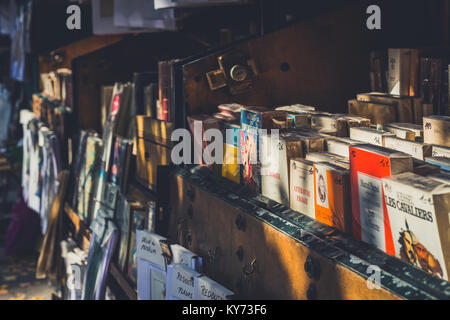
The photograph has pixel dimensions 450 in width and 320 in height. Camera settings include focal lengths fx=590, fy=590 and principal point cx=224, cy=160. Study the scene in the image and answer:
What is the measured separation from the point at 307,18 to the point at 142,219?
1.25 m

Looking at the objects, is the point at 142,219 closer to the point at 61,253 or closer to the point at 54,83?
the point at 61,253

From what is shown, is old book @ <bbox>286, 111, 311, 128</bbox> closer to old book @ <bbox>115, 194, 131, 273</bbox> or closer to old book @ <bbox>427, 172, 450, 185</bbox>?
old book @ <bbox>427, 172, 450, 185</bbox>

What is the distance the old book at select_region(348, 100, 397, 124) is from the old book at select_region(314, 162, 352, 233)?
0.52m

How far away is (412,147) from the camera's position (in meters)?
1.51

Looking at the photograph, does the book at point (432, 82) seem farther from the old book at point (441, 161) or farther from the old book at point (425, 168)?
the old book at point (425, 168)

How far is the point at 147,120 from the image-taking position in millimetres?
2900

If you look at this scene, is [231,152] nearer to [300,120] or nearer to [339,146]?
[300,120]

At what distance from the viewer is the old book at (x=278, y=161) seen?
172cm

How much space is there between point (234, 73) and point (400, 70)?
2.23 feet

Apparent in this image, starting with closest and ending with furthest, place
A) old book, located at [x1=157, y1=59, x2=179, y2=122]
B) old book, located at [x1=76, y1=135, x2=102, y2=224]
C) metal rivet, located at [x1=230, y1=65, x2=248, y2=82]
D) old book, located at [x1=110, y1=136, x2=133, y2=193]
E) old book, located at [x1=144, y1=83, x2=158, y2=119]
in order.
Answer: metal rivet, located at [x1=230, y1=65, x2=248, y2=82], old book, located at [x1=157, y1=59, x2=179, y2=122], old book, located at [x1=144, y1=83, x2=158, y2=119], old book, located at [x1=110, y1=136, x2=133, y2=193], old book, located at [x1=76, y1=135, x2=102, y2=224]

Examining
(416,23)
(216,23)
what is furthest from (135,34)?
(416,23)

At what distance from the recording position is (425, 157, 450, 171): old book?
1.39 metres

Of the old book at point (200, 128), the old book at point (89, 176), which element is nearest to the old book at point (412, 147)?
the old book at point (200, 128)

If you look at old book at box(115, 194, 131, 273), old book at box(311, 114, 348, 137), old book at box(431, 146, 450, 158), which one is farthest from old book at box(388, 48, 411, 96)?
old book at box(115, 194, 131, 273)
